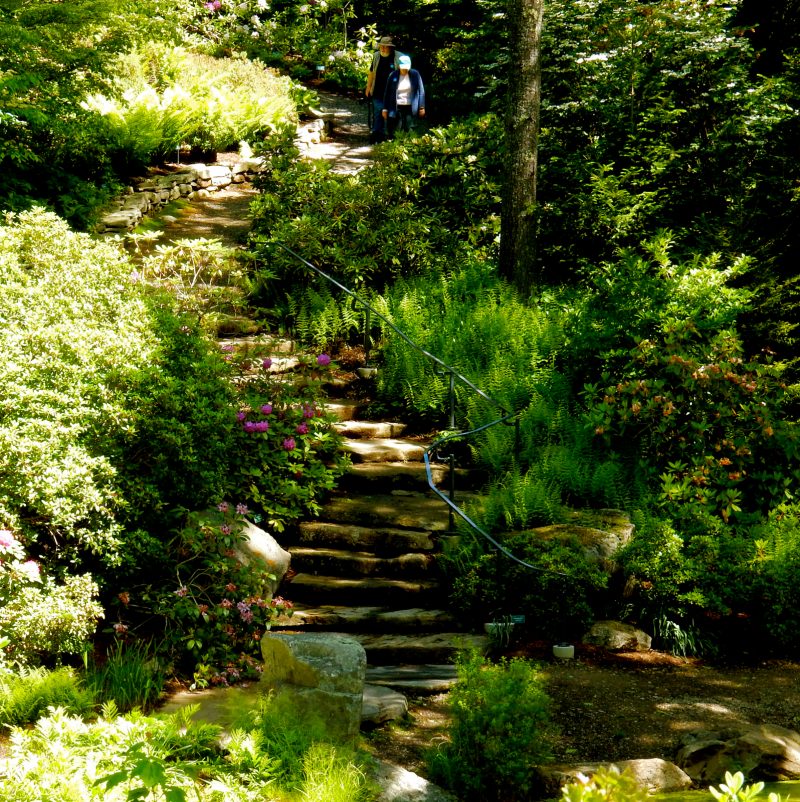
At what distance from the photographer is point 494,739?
441cm

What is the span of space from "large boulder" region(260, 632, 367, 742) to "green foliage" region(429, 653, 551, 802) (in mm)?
481

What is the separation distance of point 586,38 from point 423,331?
519 centimetres

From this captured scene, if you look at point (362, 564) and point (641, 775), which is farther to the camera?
point (362, 564)

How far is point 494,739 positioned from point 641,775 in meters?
0.81

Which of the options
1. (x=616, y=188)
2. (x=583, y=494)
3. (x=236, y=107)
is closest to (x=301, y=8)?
(x=236, y=107)

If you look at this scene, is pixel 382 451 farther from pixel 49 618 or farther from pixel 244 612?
pixel 49 618

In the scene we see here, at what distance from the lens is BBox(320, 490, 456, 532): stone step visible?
7305 mm

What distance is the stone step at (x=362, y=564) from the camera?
22.8 feet

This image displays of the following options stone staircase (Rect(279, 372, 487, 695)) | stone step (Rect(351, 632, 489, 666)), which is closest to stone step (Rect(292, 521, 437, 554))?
stone staircase (Rect(279, 372, 487, 695))

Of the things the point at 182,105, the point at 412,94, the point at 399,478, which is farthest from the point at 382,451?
the point at 412,94

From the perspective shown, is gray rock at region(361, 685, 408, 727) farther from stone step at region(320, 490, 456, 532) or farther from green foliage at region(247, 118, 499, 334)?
green foliage at region(247, 118, 499, 334)

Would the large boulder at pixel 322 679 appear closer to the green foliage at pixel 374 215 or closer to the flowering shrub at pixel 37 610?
the flowering shrub at pixel 37 610

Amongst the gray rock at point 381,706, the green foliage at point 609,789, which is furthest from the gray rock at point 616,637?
the green foliage at point 609,789

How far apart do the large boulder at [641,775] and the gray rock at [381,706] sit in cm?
101
